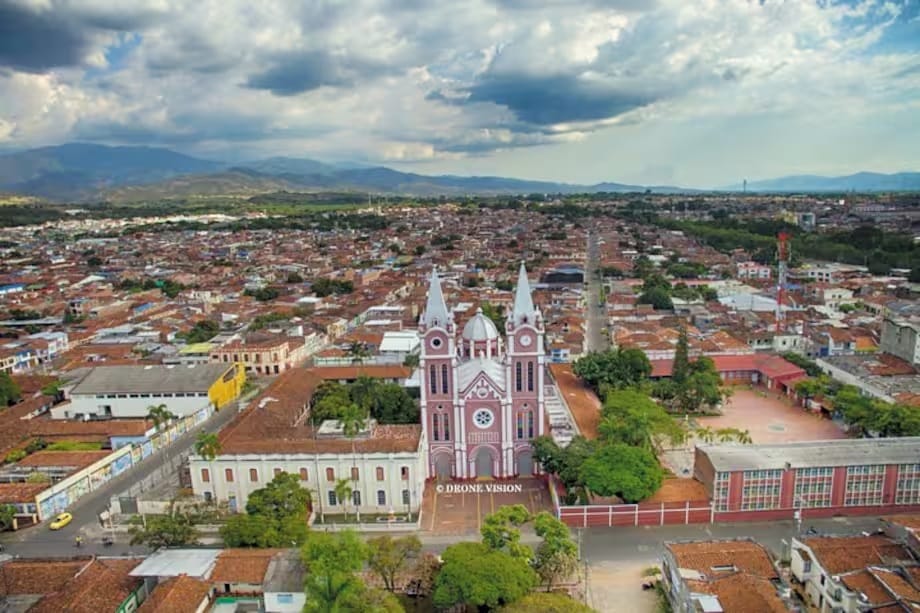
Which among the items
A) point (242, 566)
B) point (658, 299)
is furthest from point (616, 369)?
point (658, 299)

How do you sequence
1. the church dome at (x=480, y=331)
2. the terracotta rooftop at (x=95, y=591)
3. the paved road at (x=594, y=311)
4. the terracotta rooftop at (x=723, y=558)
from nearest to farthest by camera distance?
the terracotta rooftop at (x=95, y=591) < the terracotta rooftop at (x=723, y=558) < the church dome at (x=480, y=331) < the paved road at (x=594, y=311)

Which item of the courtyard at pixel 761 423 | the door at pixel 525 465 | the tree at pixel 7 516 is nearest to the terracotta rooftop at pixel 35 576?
the tree at pixel 7 516

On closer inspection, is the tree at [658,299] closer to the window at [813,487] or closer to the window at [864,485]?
the window at [864,485]

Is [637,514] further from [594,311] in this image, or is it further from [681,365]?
[594,311]

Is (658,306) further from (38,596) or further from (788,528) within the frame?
(38,596)

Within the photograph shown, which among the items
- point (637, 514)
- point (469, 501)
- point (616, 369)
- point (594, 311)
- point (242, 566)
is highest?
point (616, 369)

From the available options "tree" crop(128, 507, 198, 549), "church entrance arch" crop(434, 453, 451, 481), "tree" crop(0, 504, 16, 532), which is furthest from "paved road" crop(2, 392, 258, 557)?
"church entrance arch" crop(434, 453, 451, 481)
